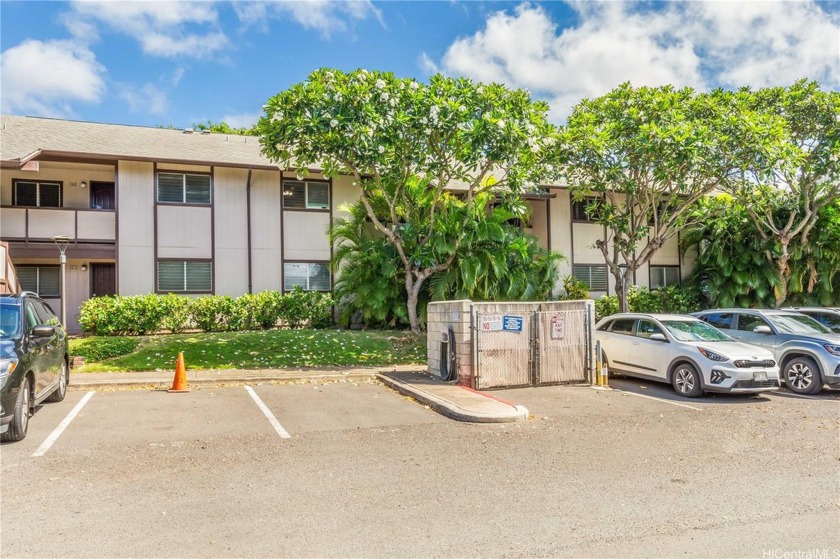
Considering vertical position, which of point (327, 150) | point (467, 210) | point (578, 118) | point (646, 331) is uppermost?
point (578, 118)

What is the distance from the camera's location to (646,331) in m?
12.4

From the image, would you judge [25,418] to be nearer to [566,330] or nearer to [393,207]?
[566,330]

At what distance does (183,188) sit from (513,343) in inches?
488

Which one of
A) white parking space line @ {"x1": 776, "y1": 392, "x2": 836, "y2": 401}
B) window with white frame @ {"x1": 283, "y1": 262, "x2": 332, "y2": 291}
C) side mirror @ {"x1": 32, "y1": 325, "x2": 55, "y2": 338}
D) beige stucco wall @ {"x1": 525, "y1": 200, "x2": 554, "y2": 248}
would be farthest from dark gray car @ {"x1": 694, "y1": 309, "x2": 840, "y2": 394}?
side mirror @ {"x1": 32, "y1": 325, "x2": 55, "y2": 338}

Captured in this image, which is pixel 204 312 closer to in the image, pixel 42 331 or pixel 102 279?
pixel 102 279

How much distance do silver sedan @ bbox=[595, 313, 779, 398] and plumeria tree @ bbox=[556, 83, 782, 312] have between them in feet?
18.2

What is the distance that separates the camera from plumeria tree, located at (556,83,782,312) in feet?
52.5

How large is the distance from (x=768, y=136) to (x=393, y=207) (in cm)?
1031

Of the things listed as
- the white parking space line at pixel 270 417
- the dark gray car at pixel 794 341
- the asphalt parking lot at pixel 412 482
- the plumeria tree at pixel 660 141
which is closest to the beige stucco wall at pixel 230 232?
the white parking space line at pixel 270 417

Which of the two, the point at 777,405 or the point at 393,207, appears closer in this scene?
the point at 777,405

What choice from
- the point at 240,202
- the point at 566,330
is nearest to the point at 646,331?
the point at 566,330

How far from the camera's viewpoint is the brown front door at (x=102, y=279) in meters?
20.4

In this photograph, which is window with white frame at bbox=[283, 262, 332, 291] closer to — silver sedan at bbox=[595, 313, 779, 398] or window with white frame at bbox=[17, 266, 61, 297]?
window with white frame at bbox=[17, 266, 61, 297]

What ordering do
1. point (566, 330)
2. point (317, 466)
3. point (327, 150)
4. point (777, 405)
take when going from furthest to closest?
1. point (327, 150)
2. point (566, 330)
3. point (777, 405)
4. point (317, 466)
